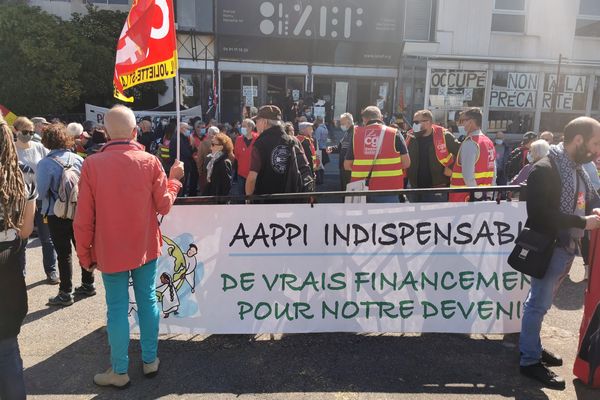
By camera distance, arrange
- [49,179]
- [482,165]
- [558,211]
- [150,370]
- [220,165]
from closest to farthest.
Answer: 1. [558,211]
2. [150,370]
3. [49,179]
4. [482,165]
5. [220,165]

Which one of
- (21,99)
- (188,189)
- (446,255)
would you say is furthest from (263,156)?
(21,99)

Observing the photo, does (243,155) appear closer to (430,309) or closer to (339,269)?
(339,269)

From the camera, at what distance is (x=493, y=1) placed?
18719 millimetres

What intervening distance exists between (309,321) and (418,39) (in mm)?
20536

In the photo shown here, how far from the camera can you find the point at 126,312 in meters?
3.32

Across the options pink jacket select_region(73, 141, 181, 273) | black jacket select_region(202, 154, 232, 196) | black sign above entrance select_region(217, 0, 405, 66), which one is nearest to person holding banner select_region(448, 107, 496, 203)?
black jacket select_region(202, 154, 232, 196)

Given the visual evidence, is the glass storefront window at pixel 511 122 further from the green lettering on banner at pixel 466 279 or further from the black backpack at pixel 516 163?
the green lettering on banner at pixel 466 279

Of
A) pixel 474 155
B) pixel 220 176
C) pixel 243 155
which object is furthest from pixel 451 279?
pixel 243 155

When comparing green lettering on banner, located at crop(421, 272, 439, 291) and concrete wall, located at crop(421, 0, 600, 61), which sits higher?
concrete wall, located at crop(421, 0, 600, 61)

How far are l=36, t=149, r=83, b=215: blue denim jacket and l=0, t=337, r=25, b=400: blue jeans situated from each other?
237 cm

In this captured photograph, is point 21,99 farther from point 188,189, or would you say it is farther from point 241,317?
point 241,317

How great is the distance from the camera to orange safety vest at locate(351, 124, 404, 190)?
552 centimetres

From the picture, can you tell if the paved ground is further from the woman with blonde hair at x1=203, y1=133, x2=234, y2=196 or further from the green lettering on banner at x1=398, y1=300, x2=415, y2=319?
the woman with blonde hair at x1=203, y1=133, x2=234, y2=196

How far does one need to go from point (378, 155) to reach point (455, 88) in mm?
13489
